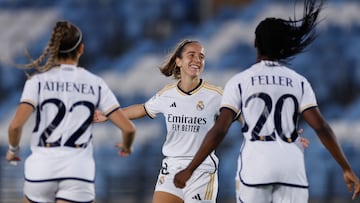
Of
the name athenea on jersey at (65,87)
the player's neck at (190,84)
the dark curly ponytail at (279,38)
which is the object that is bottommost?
the name athenea on jersey at (65,87)

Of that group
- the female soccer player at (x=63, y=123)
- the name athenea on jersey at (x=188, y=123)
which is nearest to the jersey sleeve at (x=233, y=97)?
the female soccer player at (x=63, y=123)

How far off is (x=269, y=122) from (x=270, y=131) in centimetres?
6

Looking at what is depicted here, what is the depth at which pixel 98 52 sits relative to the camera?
75.6 feet

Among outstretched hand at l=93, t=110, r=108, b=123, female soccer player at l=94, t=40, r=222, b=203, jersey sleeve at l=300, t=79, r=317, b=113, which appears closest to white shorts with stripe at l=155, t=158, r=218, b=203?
female soccer player at l=94, t=40, r=222, b=203

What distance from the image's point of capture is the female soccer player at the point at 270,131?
727 centimetres

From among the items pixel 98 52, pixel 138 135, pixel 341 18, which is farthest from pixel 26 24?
pixel 341 18

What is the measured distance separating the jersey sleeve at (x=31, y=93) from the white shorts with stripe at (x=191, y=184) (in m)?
1.54

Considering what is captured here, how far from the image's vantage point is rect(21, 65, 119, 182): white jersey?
782cm

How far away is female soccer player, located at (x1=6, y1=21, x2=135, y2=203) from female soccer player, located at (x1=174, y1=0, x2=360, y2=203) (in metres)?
0.89

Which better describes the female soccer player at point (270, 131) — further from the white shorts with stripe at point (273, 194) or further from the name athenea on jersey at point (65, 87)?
the name athenea on jersey at point (65, 87)

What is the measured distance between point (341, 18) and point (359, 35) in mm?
741

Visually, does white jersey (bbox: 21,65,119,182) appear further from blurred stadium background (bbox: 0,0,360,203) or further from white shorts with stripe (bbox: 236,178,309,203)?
blurred stadium background (bbox: 0,0,360,203)

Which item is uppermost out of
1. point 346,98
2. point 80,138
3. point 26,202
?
point 346,98

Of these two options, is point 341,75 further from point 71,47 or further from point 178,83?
point 71,47
